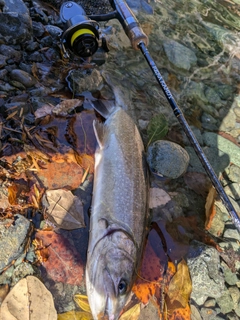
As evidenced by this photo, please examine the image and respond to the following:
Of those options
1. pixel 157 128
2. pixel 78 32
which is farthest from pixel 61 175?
pixel 78 32

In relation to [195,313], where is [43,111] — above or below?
above

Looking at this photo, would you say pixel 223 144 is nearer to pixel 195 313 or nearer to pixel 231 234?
pixel 231 234

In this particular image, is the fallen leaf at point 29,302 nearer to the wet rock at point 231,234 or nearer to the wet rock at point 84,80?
the wet rock at point 231,234

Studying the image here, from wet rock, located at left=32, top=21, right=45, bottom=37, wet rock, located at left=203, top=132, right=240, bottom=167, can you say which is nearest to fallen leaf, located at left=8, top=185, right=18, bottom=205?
wet rock, located at left=32, top=21, right=45, bottom=37

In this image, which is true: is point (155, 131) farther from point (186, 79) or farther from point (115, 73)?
point (186, 79)

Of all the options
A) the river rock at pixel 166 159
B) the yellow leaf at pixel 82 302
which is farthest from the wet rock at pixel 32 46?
the yellow leaf at pixel 82 302

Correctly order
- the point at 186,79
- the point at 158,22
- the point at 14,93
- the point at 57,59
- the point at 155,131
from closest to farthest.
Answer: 1. the point at 14,93
2. the point at 155,131
3. the point at 57,59
4. the point at 186,79
5. the point at 158,22

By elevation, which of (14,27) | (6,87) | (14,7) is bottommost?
(6,87)

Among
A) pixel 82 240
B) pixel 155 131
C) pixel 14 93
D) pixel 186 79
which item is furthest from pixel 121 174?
pixel 186 79
